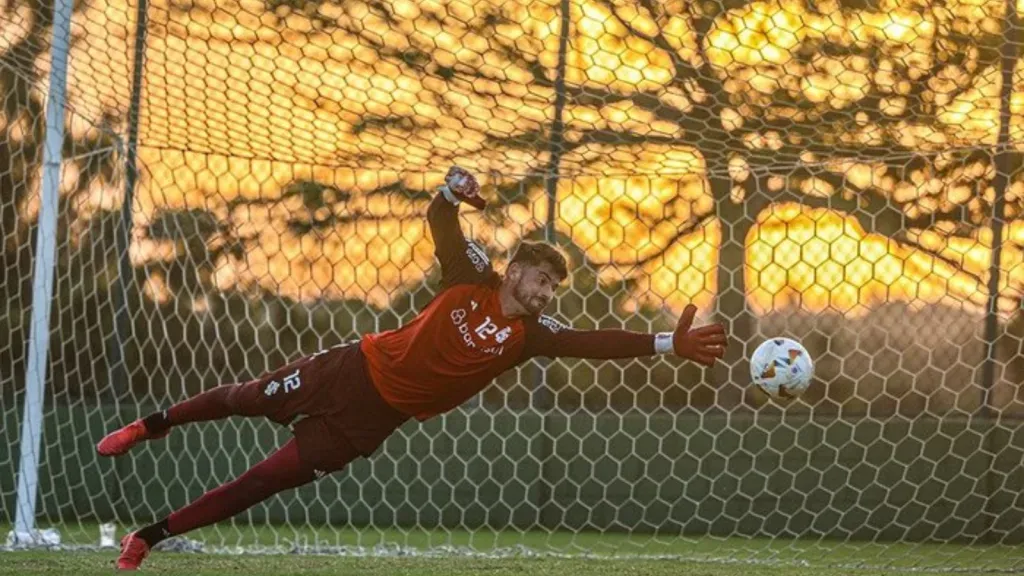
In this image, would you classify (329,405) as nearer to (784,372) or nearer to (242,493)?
Answer: (242,493)

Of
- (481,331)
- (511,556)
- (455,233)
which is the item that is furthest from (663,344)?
(511,556)

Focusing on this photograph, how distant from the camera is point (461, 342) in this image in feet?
15.4

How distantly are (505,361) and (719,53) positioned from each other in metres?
1.44

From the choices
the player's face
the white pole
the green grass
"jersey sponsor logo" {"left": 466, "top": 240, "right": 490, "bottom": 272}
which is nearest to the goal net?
the white pole

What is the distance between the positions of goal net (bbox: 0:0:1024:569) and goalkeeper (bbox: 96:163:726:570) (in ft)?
4.61

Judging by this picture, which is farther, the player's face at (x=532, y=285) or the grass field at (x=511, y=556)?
the grass field at (x=511, y=556)

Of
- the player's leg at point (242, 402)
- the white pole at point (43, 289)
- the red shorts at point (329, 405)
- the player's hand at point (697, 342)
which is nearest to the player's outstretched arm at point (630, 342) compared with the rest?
the player's hand at point (697, 342)

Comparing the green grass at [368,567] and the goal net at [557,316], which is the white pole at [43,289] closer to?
the goal net at [557,316]

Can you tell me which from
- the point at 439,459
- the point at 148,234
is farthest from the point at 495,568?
the point at 148,234

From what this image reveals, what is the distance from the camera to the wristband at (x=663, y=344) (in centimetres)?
454

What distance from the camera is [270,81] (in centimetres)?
552

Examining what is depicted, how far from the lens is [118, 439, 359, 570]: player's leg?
181 inches

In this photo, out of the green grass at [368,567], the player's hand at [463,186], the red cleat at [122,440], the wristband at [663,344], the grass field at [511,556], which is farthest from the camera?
the grass field at [511,556]

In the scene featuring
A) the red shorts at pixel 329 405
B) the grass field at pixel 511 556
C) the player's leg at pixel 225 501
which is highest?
the red shorts at pixel 329 405
